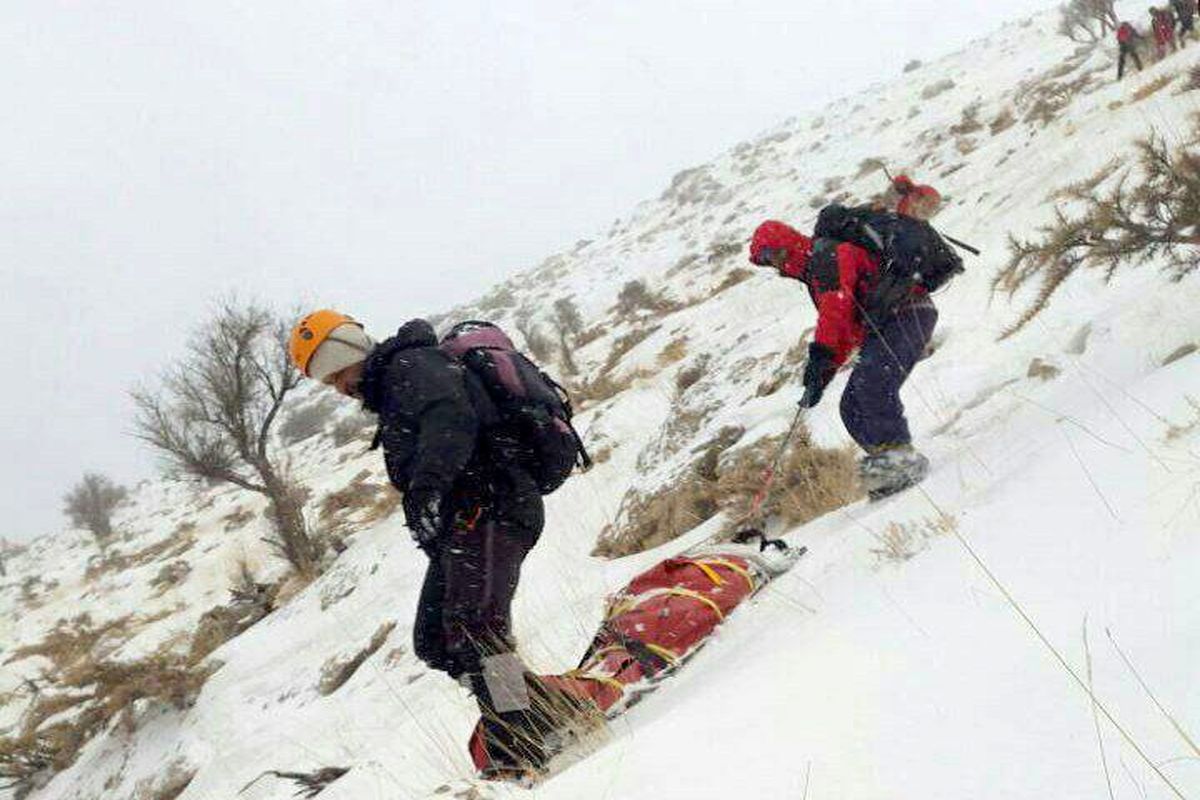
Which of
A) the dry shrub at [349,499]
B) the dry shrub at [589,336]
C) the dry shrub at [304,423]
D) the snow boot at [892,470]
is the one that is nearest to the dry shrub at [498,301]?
the dry shrub at [304,423]

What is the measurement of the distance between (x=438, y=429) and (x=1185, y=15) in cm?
1454

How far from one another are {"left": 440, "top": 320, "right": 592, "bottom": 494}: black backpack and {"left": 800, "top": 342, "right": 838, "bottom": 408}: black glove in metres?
1.47

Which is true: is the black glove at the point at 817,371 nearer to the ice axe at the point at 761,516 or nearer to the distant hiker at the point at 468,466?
the ice axe at the point at 761,516

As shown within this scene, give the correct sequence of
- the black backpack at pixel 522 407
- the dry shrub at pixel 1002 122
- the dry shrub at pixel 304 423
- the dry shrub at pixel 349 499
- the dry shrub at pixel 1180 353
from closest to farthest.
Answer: the dry shrub at pixel 1180 353, the black backpack at pixel 522 407, the dry shrub at pixel 349 499, the dry shrub at pixel 1002 122, the dry shrub at pixel 304 423

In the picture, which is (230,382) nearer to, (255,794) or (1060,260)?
(255,794)

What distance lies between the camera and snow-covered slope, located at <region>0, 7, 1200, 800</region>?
1228 mm

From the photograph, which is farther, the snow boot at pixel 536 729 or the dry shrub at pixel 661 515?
the dry shrub at pixel 661 515

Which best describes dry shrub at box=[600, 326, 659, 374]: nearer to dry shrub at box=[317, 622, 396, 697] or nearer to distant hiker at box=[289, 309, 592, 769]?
dry shrub at box=[317, 622, 396, 697]

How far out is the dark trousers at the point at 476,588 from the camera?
9.50ft

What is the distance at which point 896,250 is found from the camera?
3811mm

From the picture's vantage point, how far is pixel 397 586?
362 inches

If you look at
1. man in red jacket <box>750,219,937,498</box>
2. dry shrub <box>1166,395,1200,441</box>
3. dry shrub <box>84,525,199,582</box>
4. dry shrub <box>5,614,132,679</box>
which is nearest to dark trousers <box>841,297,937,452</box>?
man in red jacket <box>750,219,937,498</box>

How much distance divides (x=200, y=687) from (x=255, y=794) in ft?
12.8

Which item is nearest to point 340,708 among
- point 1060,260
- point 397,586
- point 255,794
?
point 255,794
